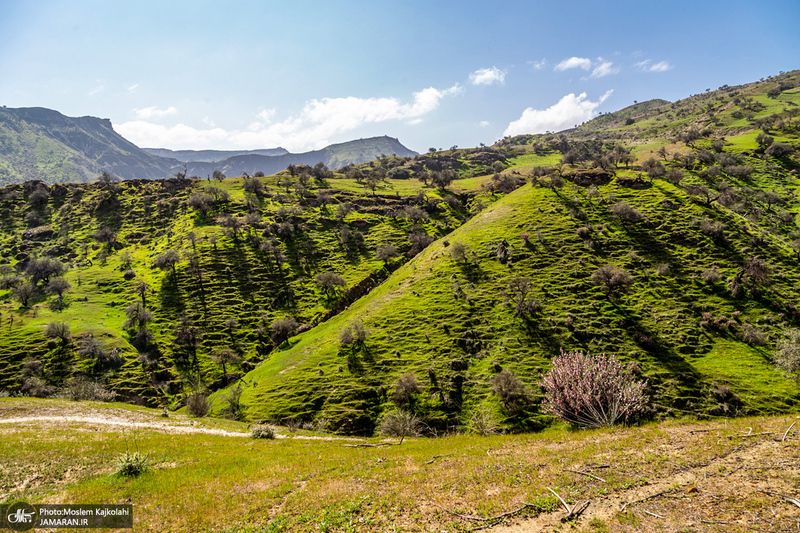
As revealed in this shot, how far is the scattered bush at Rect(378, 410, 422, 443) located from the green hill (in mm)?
2607

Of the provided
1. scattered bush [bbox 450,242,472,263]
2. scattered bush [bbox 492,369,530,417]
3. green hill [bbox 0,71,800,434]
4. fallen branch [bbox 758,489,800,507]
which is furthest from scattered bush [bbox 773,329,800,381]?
scattered bush [bbox 450,242,472,263]

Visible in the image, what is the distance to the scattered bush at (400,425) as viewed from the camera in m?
34.1

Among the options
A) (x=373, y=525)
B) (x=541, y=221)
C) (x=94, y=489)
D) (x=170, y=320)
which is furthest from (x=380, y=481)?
(x=170, y=320)

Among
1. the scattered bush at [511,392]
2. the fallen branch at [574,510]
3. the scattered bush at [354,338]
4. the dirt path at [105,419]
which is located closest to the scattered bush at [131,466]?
the dirt path at [105,419]

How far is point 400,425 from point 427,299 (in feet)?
97.3

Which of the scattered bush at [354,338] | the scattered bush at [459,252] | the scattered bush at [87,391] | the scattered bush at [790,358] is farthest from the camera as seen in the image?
the scattered bush at [459,252]

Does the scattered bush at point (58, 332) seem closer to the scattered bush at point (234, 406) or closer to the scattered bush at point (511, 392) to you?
the scattered bush at point (234, 406)

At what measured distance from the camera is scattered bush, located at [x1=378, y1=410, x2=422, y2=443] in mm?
34094

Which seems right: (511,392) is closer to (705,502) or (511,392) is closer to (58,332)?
(705,502)

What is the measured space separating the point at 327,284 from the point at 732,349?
85.5 metres

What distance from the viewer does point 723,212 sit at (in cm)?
6600

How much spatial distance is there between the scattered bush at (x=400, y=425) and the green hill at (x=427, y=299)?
2.61 m

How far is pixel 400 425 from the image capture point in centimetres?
3362

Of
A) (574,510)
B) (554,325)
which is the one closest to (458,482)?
(574,510)
